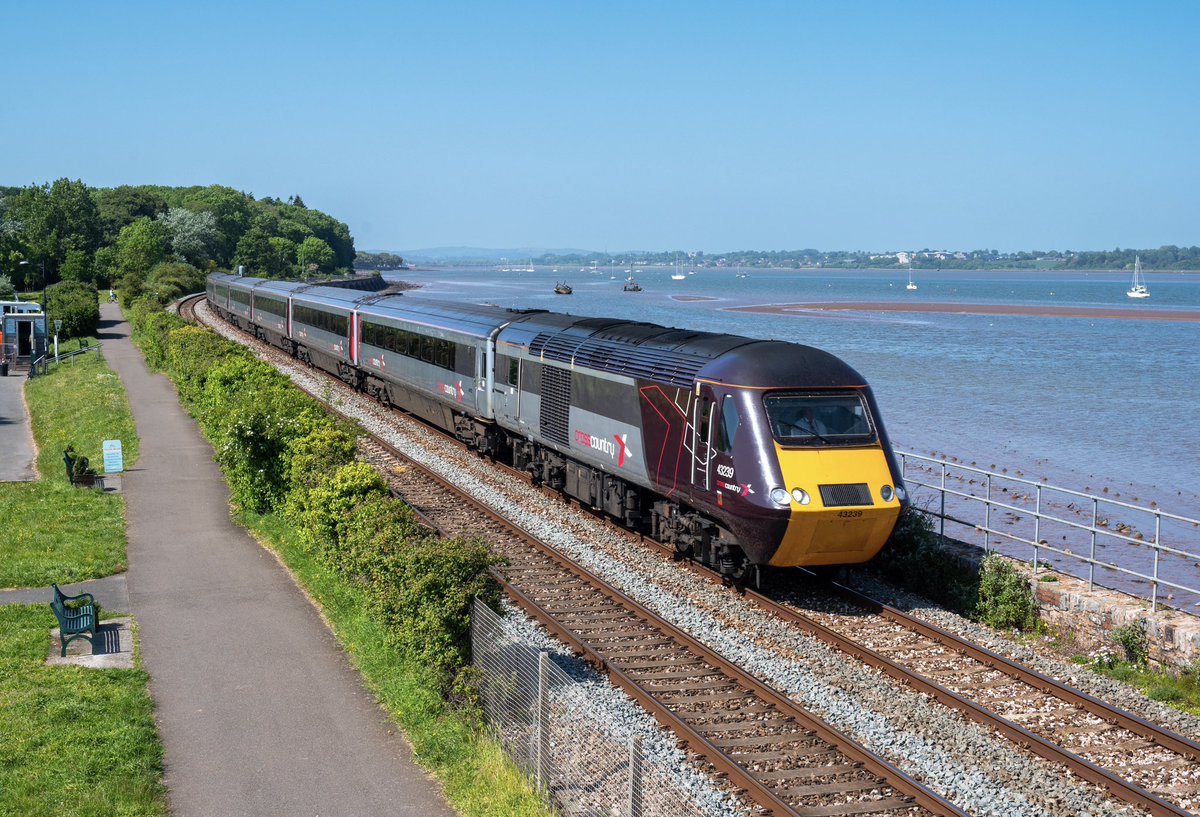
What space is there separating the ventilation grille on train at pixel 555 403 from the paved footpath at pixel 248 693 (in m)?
5.60

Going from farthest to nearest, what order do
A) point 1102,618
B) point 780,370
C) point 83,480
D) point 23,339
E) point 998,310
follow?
point 998,310 < point 23,339 < point 83,480 < point 780,370 < point 1102,618

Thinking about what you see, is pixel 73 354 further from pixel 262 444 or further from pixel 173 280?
pixel 173 280

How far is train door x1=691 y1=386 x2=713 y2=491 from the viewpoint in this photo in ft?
51.0

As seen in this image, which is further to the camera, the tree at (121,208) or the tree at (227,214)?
the tree at (227,214)

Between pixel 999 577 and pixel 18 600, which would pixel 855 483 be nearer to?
pixel 999 577

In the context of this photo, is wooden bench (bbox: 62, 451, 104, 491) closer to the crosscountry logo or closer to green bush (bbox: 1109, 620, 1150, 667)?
the crosscountry logo

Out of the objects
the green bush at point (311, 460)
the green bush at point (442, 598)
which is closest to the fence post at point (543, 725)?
the green bush at point (442, 598)

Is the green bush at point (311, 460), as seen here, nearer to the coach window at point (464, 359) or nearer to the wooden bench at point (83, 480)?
the coach window at point (464, 359)

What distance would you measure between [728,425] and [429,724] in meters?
5.90

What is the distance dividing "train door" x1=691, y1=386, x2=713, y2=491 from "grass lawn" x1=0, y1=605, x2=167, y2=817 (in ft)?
24.3

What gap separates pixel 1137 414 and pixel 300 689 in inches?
1757

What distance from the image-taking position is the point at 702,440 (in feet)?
51.6

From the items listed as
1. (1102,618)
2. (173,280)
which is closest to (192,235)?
(173,280)

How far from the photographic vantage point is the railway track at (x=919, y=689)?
1012 cm
